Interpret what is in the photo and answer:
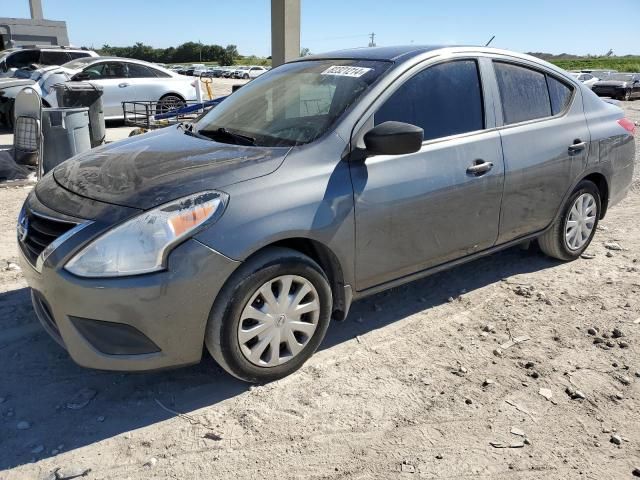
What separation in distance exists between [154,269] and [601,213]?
13.1 feet

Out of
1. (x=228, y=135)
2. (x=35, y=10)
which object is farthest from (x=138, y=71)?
(x=35, y=10)

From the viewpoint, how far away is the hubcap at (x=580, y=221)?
459 centimetres

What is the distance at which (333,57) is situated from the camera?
152 inches

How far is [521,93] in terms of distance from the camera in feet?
13.4

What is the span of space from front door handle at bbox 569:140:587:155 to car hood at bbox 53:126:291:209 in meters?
2.42

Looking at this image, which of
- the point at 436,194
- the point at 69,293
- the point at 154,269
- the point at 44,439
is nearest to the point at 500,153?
the point at 436,194

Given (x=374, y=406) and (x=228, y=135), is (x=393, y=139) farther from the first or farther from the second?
(x=374, y=406)

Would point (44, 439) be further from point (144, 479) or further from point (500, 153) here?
point (500, 153)

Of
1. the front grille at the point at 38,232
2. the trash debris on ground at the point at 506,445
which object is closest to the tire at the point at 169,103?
the front grille at the point at 38,232

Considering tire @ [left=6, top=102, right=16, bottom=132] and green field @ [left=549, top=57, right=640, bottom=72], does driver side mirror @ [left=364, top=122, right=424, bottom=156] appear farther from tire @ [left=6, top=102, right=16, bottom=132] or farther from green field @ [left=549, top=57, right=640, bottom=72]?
green field @ [left=549, top=57, right=640, bottom=72]

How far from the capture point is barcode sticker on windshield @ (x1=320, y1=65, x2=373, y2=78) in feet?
11.3

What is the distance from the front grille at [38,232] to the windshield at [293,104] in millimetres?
1110

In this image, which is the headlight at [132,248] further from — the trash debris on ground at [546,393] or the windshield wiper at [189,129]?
the trash debris on ground at [546,393]

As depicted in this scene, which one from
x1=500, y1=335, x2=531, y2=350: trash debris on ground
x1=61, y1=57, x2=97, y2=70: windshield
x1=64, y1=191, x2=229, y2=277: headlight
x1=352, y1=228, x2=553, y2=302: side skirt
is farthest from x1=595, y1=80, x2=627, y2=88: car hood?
x1=64, y1=191, x2=229, y2=277: headlight
